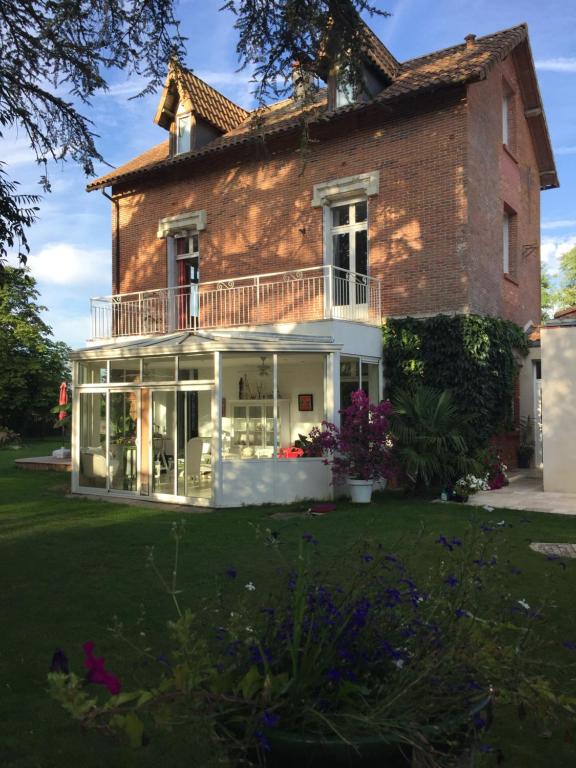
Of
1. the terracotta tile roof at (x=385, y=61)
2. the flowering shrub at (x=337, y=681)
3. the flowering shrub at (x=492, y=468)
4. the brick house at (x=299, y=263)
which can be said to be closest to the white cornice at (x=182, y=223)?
the brick house at (x=299, y=263)

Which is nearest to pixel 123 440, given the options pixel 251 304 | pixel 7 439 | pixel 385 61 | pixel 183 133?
pixel 251 304

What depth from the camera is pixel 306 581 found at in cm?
254

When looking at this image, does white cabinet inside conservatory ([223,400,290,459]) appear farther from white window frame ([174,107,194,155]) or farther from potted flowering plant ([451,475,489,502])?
white window frame ([174,107,194,155])

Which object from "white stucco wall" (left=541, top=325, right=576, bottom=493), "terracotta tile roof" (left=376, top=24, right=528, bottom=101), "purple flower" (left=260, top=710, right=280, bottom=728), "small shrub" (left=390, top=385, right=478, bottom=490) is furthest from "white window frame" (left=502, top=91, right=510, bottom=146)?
"purple flower" (left=260, top=710, right=280, bottom=728)

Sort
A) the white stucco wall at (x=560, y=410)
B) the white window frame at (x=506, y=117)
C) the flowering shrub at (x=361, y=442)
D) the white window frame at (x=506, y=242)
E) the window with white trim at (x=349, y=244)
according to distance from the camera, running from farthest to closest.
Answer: the white window frame at (x=506, y=242)
the white window frame at (x=506, y=117)
the window with white trim at (x=349, y=244)
the white stucco wall at (x=560, y=410)
the flowering shrub at (x=361, y=442)

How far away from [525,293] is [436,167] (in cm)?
515

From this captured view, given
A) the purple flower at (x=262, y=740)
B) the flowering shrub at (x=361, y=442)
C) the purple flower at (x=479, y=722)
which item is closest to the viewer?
the purple flower at (x=262, y=740)

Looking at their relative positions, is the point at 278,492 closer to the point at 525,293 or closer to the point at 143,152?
the point at 525,293

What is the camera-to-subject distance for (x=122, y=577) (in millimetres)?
6379

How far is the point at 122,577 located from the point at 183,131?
13.5 meters

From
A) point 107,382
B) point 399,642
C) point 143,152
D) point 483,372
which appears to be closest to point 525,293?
point 483,372

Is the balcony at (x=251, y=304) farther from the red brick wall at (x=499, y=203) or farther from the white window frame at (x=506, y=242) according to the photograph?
the white window frame at (x=506, y=242)

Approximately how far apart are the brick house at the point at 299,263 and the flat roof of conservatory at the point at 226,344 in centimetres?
4

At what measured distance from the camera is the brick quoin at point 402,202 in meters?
12.5
